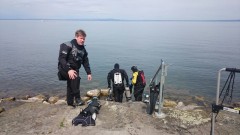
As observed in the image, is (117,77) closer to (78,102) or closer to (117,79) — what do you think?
(117,79)

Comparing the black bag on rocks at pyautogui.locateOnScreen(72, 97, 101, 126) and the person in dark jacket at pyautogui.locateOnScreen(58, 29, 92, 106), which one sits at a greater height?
the person in dark jacket at pyautogui.locateOnScreen(58, 29, 92, 106)

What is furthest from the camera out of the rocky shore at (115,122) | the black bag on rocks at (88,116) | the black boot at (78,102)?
the black boot at (78,102)

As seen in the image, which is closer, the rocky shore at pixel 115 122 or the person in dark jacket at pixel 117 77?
the rocky shore at pixel 115 122

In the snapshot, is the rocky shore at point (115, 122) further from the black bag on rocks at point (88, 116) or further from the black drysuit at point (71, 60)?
the black drysuit at point (71, 60)

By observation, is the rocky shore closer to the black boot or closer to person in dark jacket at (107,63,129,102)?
the black boot

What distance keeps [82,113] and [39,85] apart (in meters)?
14.5

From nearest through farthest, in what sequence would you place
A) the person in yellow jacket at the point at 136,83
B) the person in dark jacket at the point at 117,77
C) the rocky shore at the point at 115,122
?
1. the rocky shore at the point at 115,122
2. the person in dark jacket at the point at 117,77
3. the person in yellow jacket at the point at 136,83

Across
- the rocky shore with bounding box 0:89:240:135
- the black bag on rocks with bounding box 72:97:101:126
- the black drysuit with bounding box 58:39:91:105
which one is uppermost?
the black drysuit with bounding box 58:39:91:105

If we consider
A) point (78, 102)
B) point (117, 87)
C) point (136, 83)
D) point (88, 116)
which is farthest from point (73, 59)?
point (136, 83)

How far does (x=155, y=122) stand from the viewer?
6195 mm

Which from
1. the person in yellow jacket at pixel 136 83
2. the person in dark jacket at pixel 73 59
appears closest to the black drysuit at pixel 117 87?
the person in yellow jacket at pixel 136 83

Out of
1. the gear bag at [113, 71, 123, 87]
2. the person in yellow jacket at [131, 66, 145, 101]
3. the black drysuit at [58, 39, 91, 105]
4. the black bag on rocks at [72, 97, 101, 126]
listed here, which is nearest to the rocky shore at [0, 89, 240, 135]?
the black bag on rocks at [72, 97, 101, 126]

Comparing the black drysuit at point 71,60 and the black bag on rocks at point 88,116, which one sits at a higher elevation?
the black drysuit at point 71,60

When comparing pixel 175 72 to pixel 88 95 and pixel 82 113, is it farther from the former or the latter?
pixel 82 113
